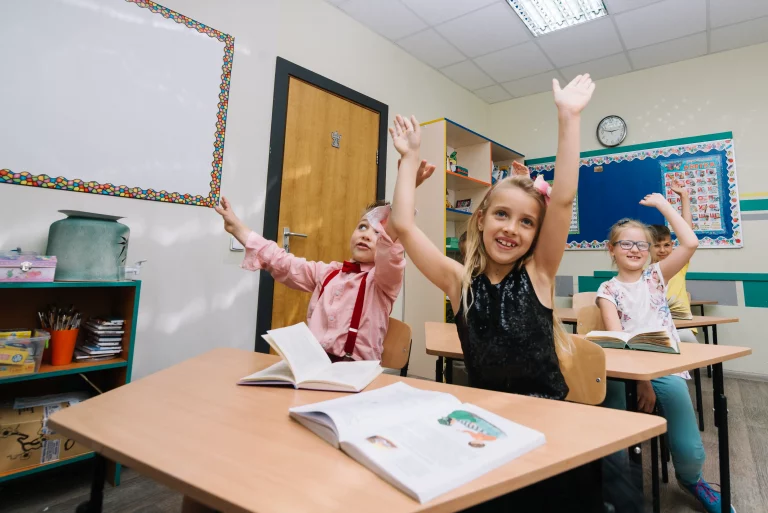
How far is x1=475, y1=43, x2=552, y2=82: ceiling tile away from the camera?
12.1 ft

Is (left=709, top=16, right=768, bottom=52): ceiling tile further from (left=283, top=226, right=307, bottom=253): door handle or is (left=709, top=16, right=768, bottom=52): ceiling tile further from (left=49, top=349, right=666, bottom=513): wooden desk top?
(left=49, top=349, right=666, bottom=513): wooden desk top

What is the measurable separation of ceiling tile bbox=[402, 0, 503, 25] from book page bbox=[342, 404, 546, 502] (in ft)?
10.5

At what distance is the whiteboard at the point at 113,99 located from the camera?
5.59 ft

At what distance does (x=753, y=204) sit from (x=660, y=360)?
3.18 metres

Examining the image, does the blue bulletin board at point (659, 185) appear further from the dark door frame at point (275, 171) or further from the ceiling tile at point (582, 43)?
the dark door frame at point (275, 171)

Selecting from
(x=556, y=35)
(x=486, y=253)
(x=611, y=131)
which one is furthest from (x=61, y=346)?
(x=611, y=131)

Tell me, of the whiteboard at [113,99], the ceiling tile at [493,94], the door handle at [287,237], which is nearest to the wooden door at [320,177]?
the door handle at [287,237]

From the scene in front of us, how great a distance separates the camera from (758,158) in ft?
11.3

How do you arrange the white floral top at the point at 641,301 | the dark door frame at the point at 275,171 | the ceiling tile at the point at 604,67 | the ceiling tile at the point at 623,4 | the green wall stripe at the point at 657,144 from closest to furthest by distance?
the white floral top at the point at 641,301 → the dark door frame at the point at 275,171 → the ceiling tile at the point at 623,4 → the green wall stripe at the point at 657,144 → the ceiling tile at the point at 604,67

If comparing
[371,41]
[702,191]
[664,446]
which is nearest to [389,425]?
[664,446]

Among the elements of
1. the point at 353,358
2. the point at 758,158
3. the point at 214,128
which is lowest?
the point at 353,358

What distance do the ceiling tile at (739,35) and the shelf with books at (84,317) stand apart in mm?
4597

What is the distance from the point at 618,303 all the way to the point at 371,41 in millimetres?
2749

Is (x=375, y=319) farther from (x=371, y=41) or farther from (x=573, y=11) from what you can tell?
(x=573, y=11)
